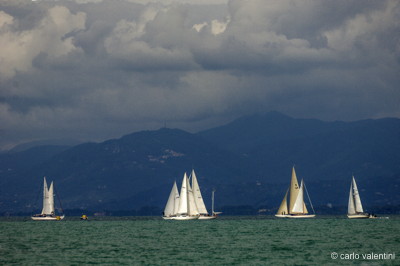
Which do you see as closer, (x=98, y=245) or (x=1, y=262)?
(x=1, y=262)

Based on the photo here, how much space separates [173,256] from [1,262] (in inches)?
930

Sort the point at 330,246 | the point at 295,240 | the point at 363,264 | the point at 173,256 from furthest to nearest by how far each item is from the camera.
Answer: the point at 295,240 < the point at 330,246 < the point at 173,256 < the point at 363,264

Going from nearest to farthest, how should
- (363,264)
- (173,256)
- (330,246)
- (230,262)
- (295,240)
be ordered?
(363,264)
(230,262)
(173,256)
(330,246)
(295,240)

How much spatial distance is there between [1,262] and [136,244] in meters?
34.1

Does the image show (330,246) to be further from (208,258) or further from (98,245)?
(98,245)

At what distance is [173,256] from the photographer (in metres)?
98.2

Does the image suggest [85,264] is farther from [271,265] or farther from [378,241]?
[378,241]

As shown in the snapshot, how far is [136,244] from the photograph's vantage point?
120m

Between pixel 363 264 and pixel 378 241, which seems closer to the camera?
pixel 363 264

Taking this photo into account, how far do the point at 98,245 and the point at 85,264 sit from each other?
98.3 feet

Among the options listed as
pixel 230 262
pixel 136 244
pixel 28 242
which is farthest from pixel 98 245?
pixel 230 262

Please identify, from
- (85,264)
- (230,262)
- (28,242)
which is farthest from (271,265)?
(28,242)

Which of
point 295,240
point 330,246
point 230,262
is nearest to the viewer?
point 230,262

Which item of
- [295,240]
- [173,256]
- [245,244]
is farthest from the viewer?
[295,240]
